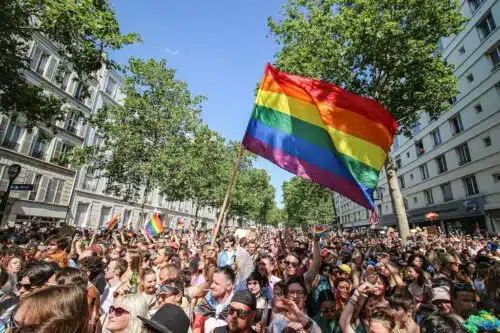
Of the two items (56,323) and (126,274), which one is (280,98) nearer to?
(126,274)

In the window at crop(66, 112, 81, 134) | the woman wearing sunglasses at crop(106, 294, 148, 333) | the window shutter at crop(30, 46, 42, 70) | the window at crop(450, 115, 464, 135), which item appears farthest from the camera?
the window at crop(66, 112, 81, 134)

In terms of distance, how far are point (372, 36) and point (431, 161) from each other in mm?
25010

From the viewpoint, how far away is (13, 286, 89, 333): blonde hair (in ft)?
5.71

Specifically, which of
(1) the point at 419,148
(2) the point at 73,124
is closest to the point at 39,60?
(2) the point at 73,124

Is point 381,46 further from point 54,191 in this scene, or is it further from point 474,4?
point 54,191

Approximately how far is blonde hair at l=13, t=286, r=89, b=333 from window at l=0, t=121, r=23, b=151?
27203mm

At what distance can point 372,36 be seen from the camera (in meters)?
14.7

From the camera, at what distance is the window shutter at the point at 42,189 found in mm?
25547

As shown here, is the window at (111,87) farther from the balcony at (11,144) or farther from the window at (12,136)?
the balcony at (11,144)

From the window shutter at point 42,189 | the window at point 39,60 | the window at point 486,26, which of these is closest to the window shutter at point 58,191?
the window shutter at point 42,189

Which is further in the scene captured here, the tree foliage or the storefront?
the storefront

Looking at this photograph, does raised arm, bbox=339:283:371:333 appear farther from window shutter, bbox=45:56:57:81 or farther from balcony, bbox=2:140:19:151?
window shutter, bbox=45:56:57:81

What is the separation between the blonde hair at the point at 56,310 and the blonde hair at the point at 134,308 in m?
1.04

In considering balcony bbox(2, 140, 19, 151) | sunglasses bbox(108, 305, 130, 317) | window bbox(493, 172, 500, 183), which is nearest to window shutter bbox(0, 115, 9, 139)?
balcony bbox(2, 140, 19, 151)
